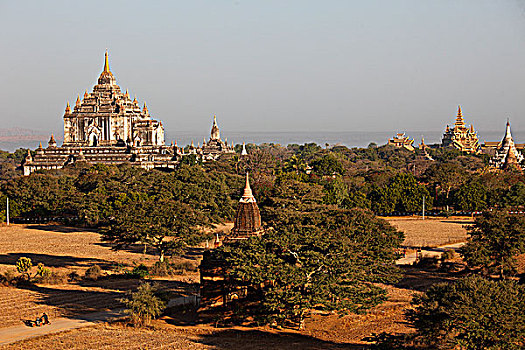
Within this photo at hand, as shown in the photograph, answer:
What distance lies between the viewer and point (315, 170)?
111125 millimetres

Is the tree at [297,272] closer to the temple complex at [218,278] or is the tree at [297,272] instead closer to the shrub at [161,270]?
the temple complex at [218,278]

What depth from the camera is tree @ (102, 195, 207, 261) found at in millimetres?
45406

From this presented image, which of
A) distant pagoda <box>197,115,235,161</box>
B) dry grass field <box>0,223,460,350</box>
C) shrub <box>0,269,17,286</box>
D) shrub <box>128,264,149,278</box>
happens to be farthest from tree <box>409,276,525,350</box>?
distant pagoda <box>197,115,235,161</box>

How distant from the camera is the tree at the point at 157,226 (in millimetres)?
45406

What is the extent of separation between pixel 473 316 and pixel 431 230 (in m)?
43.9

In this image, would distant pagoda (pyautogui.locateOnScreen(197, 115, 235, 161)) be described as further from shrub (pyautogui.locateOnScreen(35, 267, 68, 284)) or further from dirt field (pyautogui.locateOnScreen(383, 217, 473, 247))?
shrub (pyautogui.locateOnScreen(35, 267, 68, 284))

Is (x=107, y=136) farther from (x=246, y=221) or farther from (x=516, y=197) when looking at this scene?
(x=246, y=221)

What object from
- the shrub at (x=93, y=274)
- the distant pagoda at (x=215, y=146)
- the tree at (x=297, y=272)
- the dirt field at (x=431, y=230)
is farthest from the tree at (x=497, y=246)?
the distant pagoda at (x=215, y=146)

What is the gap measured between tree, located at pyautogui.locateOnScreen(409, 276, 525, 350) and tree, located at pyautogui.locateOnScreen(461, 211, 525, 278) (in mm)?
14904

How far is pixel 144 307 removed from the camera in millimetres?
32688

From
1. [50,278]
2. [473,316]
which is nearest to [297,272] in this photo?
[473,316]

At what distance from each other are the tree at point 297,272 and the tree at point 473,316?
422cm

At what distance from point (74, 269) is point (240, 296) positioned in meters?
18.8

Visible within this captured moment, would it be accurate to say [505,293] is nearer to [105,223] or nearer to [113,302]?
[113,302]
